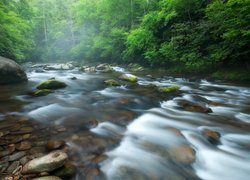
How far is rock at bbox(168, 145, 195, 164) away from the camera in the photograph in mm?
3080

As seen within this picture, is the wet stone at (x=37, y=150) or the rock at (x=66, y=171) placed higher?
the rock at (x=66, y=171)

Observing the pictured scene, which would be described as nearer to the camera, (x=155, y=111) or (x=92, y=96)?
(x=155, y=111)

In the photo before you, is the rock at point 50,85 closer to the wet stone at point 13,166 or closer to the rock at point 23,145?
the rock at point 23,145

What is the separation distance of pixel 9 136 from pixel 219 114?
4768 millimetres

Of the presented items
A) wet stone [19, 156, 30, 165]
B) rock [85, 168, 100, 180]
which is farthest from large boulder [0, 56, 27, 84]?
rock [85, 168, 100, 180]

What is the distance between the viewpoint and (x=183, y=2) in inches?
484

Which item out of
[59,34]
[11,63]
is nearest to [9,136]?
[11,63]

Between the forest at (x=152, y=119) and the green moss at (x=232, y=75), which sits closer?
the forest at (x=152, y=119)

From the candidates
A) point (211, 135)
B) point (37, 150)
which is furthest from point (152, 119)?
point (37, 150)

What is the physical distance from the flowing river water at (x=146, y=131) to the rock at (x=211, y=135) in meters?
0.02

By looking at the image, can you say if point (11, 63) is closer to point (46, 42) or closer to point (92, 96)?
point (92, 96)

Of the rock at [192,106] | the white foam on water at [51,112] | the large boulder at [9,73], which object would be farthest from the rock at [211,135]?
the large boulder at [9,73]

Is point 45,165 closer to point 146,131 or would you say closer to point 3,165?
point 3,165

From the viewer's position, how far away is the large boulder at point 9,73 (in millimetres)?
8664
